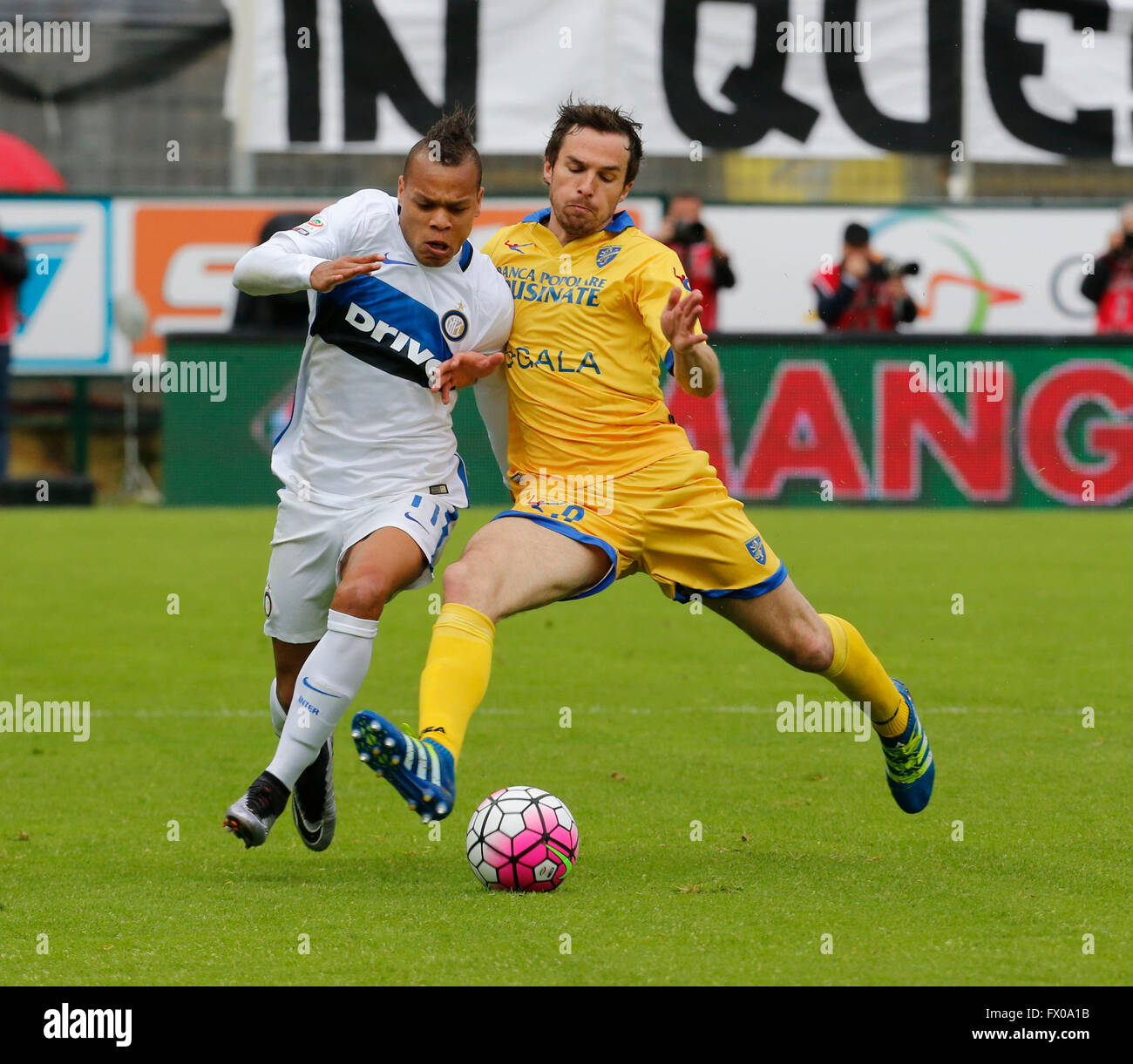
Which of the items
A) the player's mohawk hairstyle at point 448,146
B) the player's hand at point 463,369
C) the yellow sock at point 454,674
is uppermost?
the player's mohawk hairstyle at point 448,146

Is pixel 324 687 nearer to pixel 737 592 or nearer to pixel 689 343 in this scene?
pixel 737 592

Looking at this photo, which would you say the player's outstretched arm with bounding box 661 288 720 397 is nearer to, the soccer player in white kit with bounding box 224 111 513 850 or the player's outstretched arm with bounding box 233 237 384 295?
the soccer player in white kit with bounding box 224 111 513 850

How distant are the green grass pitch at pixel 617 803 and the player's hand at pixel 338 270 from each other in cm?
159

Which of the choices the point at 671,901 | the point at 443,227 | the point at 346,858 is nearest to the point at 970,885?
the point at 671,901

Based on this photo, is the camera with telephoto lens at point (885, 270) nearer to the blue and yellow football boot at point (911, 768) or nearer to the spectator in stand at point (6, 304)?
the spectator in stand at point (6, 304)

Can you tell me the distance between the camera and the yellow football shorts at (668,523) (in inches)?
216

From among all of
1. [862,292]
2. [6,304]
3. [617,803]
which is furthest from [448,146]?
[6,304]

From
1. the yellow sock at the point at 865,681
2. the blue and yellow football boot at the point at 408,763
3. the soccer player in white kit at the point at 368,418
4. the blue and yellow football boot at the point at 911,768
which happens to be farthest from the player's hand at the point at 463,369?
the blue and yellow football boot at the point at 911,768

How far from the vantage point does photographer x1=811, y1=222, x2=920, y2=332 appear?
16.6 meters

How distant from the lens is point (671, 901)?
489cm

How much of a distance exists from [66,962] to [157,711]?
4146mm

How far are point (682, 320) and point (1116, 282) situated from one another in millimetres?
13511

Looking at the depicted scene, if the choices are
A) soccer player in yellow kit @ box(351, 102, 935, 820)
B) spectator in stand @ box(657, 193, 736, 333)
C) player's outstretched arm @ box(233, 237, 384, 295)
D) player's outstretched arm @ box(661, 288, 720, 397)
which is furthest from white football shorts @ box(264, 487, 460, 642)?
spectator in stand @ box(657, 193, 736, 333)
